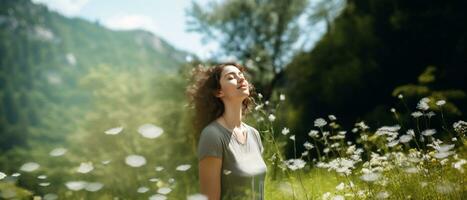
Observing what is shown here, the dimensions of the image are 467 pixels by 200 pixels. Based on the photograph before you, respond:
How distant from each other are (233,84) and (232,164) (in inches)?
18.9

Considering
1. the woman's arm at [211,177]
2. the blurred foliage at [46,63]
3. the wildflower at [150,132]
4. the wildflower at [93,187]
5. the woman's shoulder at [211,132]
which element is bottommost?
the wildflower at [93,187]

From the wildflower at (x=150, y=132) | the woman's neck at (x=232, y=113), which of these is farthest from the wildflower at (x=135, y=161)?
the woman's neck at (x=232, y=113)

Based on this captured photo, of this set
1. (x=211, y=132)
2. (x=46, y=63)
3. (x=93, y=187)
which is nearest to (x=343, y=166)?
(x=211, y=132)

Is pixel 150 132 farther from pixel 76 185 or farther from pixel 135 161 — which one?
pixel 76 185

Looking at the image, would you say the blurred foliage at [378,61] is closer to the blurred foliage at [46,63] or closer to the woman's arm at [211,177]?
the woman's arm at [211,177]

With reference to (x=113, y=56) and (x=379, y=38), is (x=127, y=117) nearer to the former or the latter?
(x=379, y=38)

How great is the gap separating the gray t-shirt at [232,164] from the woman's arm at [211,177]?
3 centimetres

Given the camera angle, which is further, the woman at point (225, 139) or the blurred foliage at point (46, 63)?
the blurred foliage at point (46, 63)

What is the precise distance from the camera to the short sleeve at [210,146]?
106 inches

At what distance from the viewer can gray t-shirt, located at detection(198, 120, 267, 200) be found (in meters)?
2.72

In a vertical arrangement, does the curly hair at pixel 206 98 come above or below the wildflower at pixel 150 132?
above

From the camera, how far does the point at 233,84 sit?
296cm

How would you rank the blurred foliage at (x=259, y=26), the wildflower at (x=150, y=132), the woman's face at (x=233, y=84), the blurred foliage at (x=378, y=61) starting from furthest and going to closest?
the blurred foliage at (x=259, y=26)
the blurred foliage at (x=378, y=61)
the woman's face at (x=233, y=84)
the wildflower at (x=150, y=132)

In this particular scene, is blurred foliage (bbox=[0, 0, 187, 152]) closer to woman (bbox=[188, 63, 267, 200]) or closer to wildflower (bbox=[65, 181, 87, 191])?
woman (bbox=[188, 63, 267, 200])
